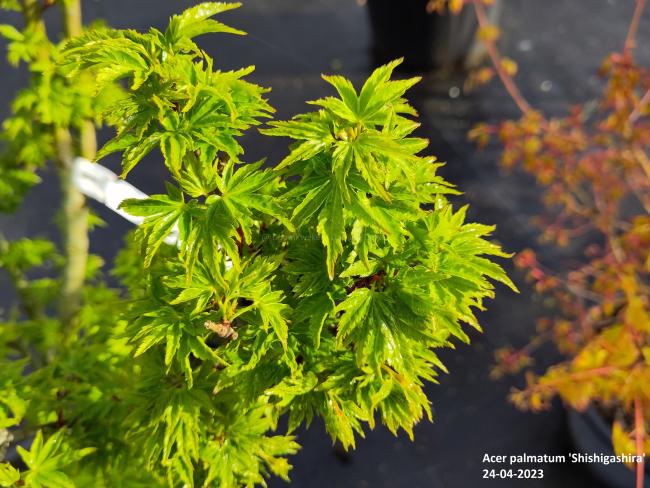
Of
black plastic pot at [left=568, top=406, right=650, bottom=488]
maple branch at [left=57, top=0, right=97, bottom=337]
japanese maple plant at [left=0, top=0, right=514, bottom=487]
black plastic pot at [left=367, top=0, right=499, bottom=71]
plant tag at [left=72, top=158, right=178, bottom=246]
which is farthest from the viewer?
black plastic pot at [left=367, top=0, right=499, bottom=71]

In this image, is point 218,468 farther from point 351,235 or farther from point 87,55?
point 87,55

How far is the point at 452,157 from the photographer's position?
274cm

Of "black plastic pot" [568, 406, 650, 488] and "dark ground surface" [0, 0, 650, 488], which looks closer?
"black plastic pot" [568, 406, 650, 488]

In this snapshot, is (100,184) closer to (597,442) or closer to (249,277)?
(249,277)

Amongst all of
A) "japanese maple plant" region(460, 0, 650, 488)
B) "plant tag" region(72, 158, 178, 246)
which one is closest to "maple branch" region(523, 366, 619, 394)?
"japanese maple plant" region(460, 0, 650, 488)

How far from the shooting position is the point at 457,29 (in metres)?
2.96

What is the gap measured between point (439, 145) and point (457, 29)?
2.17 feet

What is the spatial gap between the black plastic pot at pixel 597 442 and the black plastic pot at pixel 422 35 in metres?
1.98

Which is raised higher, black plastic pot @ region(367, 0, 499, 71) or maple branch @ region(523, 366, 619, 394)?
black plastic pot @ region(367, 0, 499, 71)

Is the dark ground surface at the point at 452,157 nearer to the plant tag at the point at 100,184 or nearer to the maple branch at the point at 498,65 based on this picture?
the maple branch at the point at 498,65

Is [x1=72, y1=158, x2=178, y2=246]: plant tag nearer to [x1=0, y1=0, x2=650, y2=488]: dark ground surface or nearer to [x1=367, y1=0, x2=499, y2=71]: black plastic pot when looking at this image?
[x1=0, y1=0, x2=650, y2=488]: dark ground surface

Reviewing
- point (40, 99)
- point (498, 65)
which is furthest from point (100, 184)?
point (498, 65)

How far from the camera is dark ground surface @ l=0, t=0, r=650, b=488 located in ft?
6.22

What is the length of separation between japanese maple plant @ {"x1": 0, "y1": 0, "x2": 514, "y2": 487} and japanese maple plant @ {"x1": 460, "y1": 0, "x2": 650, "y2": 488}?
2.33 feet
